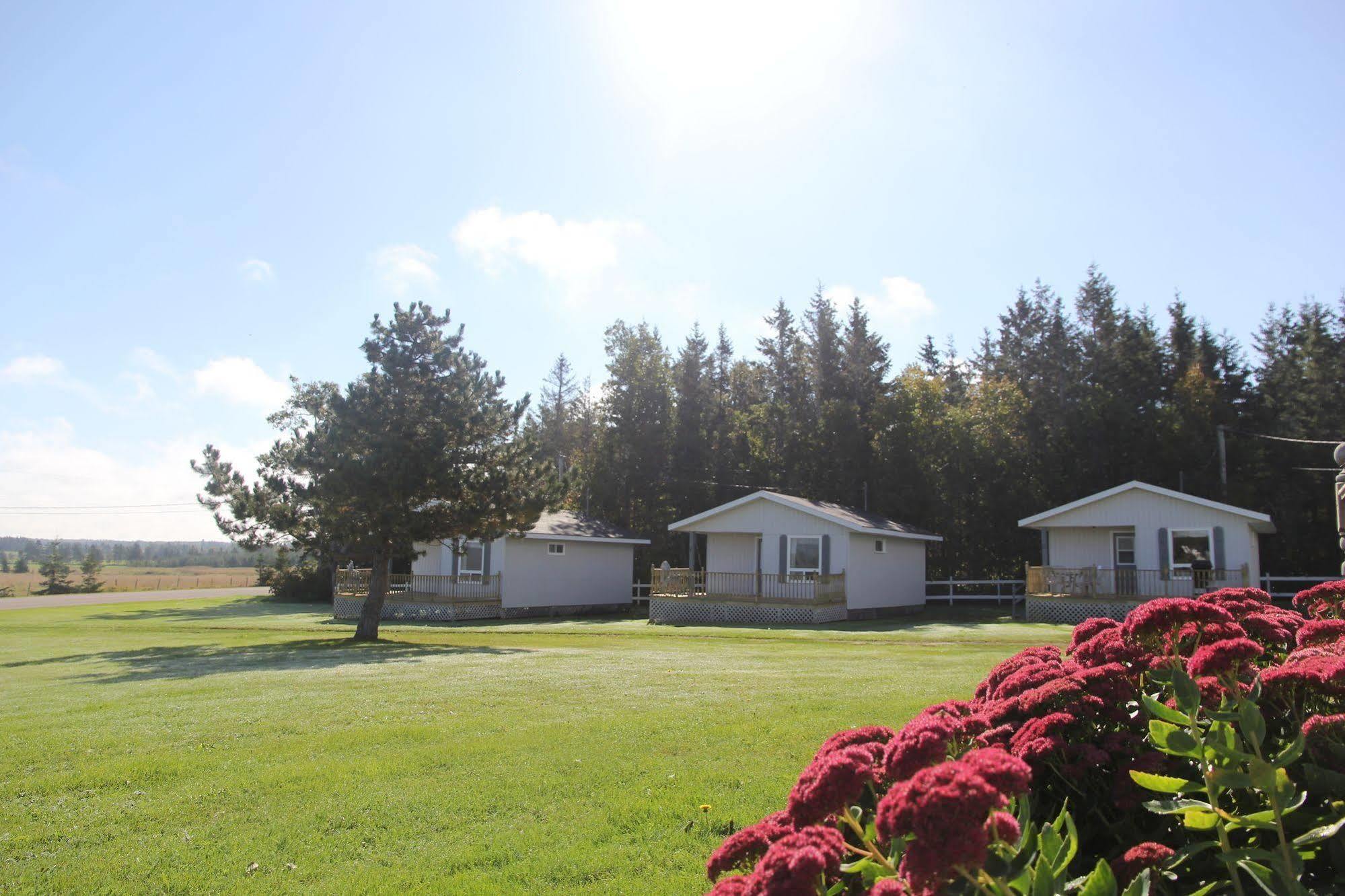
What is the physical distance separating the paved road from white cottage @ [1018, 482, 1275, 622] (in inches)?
1449

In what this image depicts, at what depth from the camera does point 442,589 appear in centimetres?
2841

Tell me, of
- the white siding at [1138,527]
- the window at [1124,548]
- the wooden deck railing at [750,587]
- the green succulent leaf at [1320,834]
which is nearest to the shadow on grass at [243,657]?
→ the wooden deck railing at [750,587]

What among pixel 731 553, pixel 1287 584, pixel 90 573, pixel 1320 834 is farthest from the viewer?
pixel 90 573

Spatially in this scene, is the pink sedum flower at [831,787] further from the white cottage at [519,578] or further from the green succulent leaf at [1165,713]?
the white cottage at [519,578]

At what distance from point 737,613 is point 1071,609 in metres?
9.06

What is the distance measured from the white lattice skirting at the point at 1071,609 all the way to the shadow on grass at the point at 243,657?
15539mm

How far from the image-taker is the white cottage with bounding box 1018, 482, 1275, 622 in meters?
23.5

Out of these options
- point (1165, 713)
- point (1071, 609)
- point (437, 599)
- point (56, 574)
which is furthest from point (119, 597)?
point (1165, 713)

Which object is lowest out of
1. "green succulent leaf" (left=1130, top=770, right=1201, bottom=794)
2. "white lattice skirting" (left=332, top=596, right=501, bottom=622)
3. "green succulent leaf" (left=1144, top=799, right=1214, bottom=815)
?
"white lattice skirting" (left=332, top=596, right=501, bottom=622)

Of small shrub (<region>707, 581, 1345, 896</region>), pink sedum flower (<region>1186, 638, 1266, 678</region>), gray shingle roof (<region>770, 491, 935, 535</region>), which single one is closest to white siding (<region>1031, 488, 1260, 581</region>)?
gray shingle roof (<region>770, 491, 935, 535</region>)

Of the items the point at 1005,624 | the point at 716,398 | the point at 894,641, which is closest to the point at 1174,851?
the point at 894,641

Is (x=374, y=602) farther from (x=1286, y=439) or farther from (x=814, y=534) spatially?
(x=1286, y=439)

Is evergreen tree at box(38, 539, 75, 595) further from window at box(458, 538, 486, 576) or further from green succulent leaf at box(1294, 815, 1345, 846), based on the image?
green succulent leaf at box(1294, 815, 1345, 846)

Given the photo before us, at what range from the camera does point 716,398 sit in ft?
151
